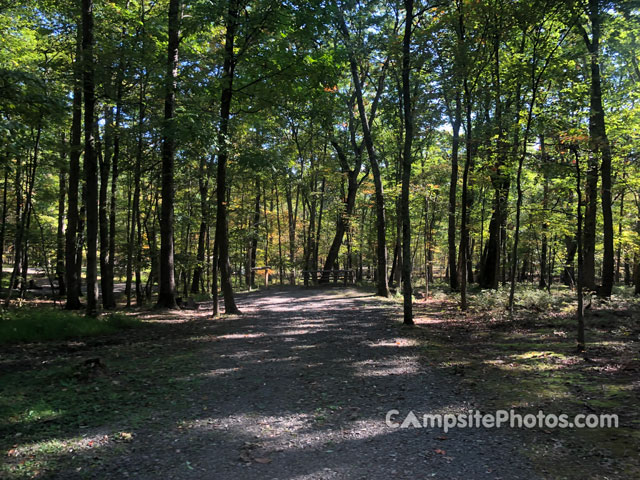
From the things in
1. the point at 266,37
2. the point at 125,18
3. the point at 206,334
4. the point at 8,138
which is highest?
the point at 125,18

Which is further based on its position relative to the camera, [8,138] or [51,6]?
[51,6]

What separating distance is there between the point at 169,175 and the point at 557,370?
11922mm

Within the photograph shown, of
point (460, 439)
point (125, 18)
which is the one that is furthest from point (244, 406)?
point (125, 18)

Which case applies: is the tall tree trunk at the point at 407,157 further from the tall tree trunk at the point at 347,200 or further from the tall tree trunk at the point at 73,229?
the tall tree trunk at the point at 347,200

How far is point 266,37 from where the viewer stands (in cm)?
1082

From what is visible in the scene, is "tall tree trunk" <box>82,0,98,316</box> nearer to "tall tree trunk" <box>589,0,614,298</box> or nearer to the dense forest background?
the dense forest background

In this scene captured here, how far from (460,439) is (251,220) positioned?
1019 inches

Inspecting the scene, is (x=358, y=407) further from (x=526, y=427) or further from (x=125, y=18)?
(x=125, y=18)

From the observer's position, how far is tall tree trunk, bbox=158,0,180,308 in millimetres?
10946

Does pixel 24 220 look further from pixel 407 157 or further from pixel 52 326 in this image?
pixel 407 157

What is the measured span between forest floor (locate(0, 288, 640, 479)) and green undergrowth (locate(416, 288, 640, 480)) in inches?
1.1

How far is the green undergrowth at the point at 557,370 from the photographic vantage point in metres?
3.43

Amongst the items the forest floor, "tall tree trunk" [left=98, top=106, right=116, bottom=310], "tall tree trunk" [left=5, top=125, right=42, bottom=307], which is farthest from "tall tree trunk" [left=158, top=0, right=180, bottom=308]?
the forest floor

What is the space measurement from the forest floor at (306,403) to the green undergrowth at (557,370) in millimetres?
27
